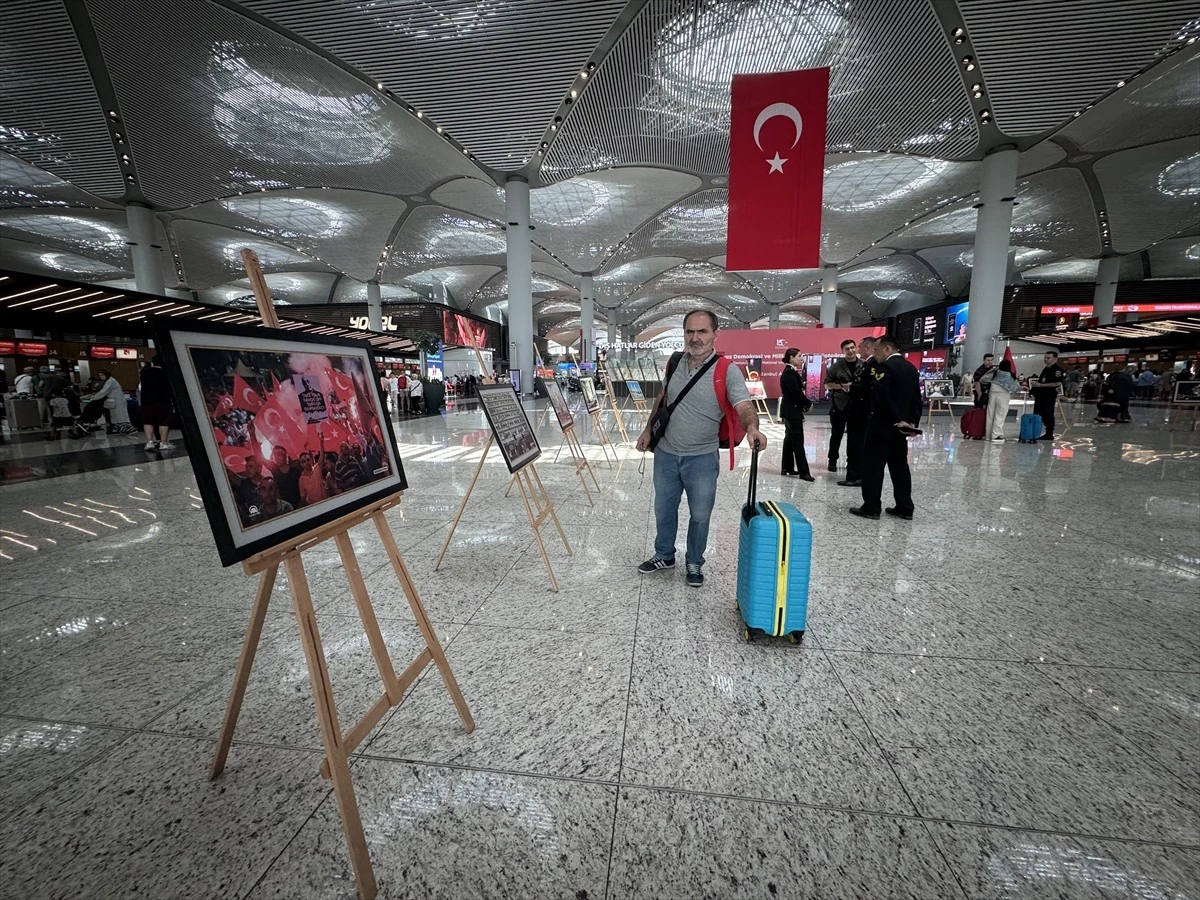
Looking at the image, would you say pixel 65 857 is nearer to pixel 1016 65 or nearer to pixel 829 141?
pixel 1016 65

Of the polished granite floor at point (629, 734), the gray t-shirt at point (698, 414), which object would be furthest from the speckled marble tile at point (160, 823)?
the gray t-shirt at point (698, 414)

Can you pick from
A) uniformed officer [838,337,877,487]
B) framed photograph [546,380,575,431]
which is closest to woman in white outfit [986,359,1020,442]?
uniformed officer [838,337,877,487]

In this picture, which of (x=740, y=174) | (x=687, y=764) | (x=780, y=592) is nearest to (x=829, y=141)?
(x=740, y=174)

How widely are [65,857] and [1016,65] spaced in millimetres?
18955

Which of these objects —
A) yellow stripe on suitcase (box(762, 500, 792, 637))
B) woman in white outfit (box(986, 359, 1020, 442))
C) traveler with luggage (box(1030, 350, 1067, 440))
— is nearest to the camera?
yellow stripe on suitcase (box(762, 500, 792, 637))

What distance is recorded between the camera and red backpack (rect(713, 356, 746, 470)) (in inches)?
106

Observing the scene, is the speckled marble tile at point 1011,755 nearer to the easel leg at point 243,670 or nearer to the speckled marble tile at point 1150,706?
the speckled marble tile at point 1150,706

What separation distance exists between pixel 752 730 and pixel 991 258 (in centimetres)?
1778

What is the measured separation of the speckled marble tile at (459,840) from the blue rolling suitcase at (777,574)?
45.1 inches

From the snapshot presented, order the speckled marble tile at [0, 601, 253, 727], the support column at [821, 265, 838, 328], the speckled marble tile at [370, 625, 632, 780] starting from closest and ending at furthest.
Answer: the speckled marble tile at [370, 625, 632, 780]
the speckled marble tile at [0, 601, 253, 727]
the support column at [821, 265, 838, 328]

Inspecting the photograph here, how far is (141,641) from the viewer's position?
2.35m

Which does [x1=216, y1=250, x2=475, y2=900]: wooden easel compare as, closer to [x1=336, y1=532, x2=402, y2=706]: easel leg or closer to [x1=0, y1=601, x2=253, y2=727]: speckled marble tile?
[x1=336, y1=532, x2=402, y2=706]: easel leg

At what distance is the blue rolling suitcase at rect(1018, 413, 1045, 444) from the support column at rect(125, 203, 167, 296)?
87.9 ft

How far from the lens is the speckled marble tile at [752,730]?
1.49 meters
